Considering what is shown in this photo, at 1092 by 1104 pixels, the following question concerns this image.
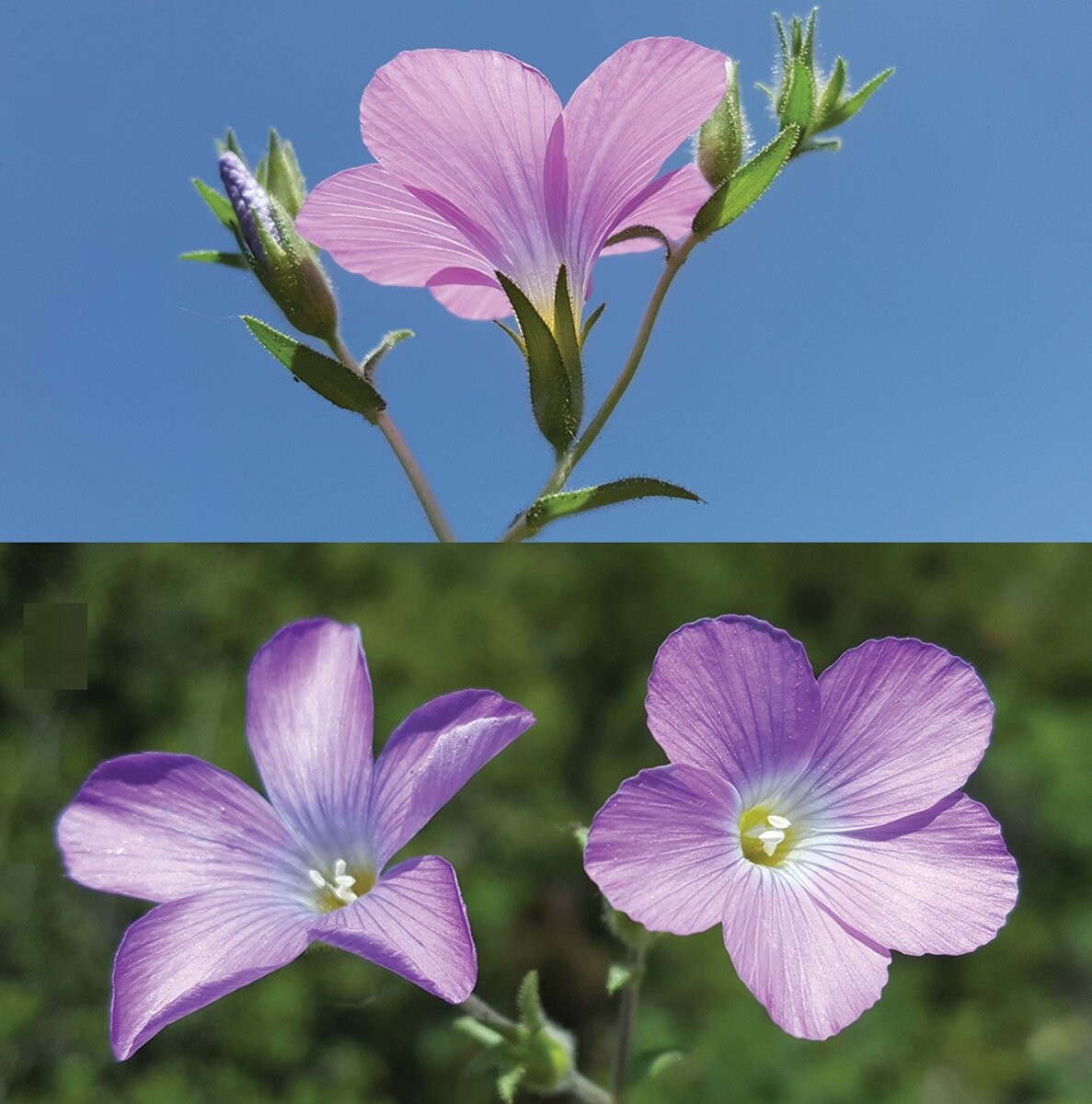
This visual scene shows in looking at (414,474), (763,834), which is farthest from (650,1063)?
(414,474)

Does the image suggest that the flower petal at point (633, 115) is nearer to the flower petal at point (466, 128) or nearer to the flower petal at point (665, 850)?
the flower petal at point (466, 128)

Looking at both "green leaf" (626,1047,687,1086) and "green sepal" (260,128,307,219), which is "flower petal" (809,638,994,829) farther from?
"green sepal" (260,128,307,219)

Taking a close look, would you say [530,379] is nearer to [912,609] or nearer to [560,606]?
[560,606]

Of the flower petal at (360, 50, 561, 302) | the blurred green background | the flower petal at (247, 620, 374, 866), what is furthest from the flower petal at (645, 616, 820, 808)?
the blurred green background

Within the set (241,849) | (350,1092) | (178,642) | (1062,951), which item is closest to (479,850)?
(350,1092)

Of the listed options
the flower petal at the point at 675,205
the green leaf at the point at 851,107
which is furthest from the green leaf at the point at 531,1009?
the green leaf at the point at 851,107

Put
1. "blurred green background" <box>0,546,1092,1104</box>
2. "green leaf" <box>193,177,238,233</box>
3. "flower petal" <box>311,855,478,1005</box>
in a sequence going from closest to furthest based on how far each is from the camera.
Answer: "flower petal" <box>311,855,478,1005</box>
"green leaf" <box>193,177,238,233</box>
"blurred green background" <box>0,546,1092,1104</box>
